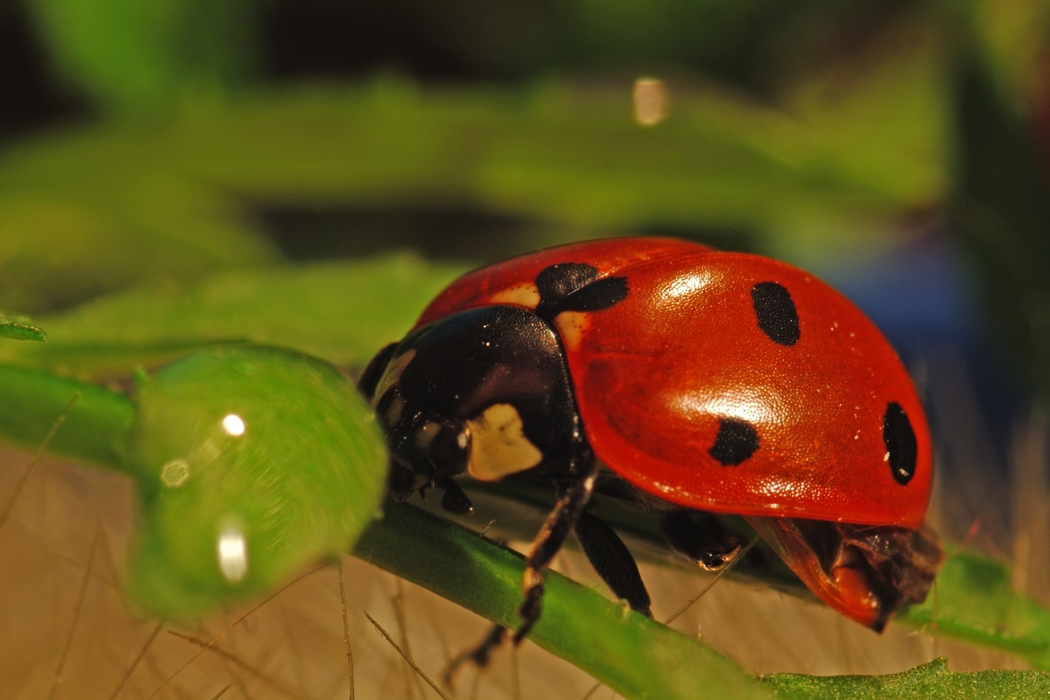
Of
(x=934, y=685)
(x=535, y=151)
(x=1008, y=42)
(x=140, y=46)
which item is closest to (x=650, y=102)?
(x=535, y=151)

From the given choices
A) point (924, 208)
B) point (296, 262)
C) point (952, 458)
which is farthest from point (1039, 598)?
point (296, 262)

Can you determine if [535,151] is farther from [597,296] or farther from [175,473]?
[175,473]

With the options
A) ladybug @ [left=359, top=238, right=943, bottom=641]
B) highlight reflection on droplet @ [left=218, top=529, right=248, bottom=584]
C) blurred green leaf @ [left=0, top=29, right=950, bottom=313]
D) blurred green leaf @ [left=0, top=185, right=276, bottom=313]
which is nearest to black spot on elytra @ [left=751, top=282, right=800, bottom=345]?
ladybug @ [left=359, top=238, right=943, bottom=641]

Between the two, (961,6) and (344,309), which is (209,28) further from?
A: (961,6)

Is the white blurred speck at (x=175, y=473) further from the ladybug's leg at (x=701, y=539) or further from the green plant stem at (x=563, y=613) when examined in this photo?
the ladybug's leg at (x=701, y=539)

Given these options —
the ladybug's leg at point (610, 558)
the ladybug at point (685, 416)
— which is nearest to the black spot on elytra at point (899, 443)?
the ladybug at point (685, 416)
